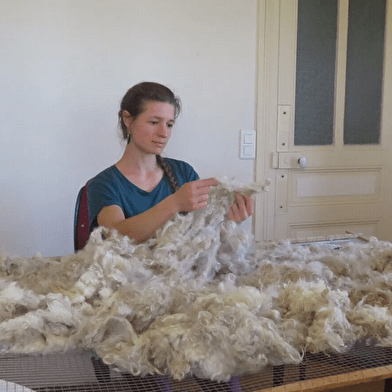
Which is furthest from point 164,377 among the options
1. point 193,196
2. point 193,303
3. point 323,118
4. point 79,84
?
point 323,118

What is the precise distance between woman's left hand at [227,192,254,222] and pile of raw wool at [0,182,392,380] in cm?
2

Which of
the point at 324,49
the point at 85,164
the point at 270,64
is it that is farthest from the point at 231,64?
the point at 85,164

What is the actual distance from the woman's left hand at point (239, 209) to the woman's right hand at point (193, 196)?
0.22 feet

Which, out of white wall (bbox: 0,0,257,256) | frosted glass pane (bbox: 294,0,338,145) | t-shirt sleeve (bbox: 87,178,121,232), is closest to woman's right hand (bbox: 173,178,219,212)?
t-shirt sleeve (bbox: 87,178,121,232)

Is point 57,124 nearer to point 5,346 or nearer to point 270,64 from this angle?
point 270,64

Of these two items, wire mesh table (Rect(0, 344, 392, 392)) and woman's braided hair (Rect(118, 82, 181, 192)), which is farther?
woman's braided hair (Rect(118, 82, 181, 192))

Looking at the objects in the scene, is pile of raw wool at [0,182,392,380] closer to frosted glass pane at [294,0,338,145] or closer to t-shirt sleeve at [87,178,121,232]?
t-shirt sleeve at [87,178,121,232]

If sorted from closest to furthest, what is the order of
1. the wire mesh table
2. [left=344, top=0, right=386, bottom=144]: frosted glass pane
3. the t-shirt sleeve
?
the wire mesh table → the t-shirt sleeve → [left=344, top=0, right=386, bottom=144]: frosted glass pane

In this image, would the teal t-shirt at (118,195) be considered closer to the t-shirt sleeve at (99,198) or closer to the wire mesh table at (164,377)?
the t-shirt sleeve at (99,198)

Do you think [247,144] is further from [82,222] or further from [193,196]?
[193,196]

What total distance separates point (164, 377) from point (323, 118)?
77.5 inches

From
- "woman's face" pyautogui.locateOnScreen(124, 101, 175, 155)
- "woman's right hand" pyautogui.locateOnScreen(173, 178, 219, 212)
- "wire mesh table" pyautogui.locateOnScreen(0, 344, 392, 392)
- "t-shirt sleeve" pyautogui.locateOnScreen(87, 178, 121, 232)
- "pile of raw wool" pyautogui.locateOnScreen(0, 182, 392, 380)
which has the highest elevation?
"woman's face" pyautogui.locateOnScreen(124, 101, 175, 155)

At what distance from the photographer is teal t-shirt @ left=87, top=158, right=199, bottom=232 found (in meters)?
1.37

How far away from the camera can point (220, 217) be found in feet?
3.66
